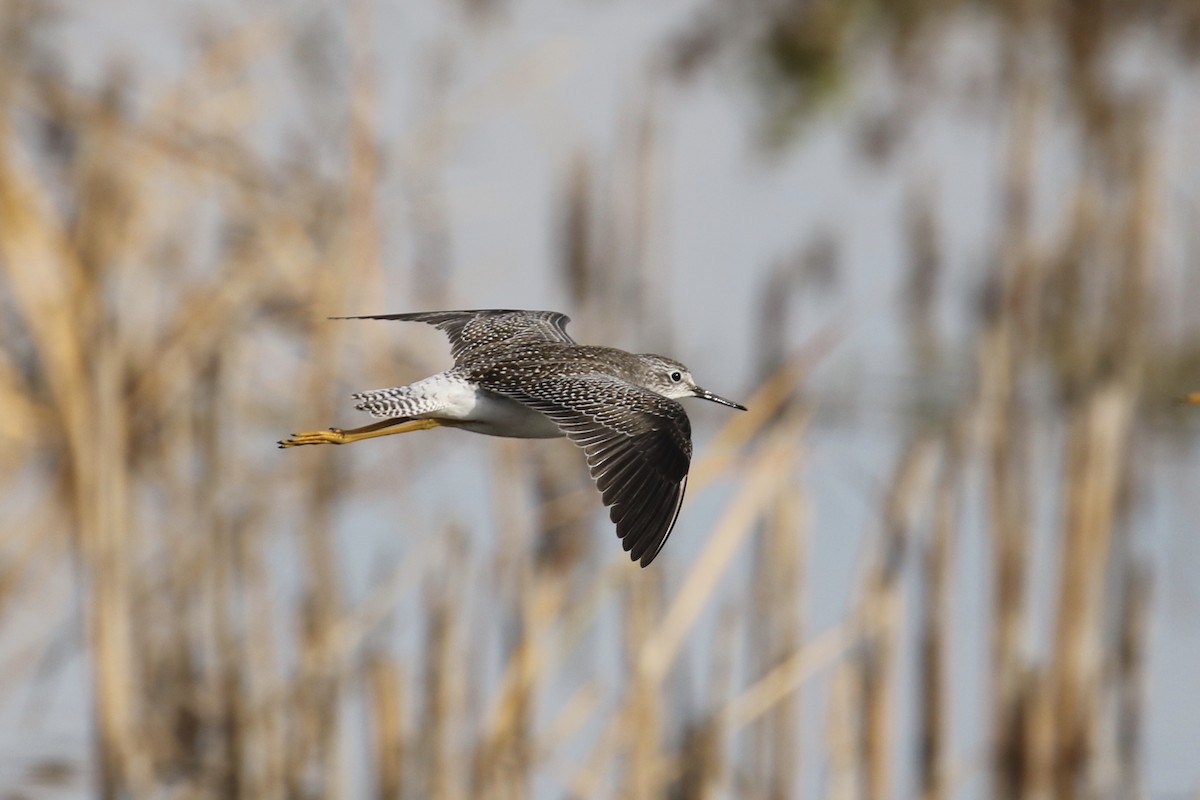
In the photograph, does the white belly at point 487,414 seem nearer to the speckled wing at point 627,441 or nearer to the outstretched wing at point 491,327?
the speckled wing at point 627,441

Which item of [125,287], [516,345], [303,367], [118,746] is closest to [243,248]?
[303,367]

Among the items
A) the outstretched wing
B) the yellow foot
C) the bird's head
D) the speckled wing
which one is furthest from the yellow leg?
the bird's head

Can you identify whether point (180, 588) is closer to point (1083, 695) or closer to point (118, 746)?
point (118, 746)

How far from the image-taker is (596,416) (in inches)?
217

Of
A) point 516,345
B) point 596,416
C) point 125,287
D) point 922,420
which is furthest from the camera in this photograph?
point 922,420

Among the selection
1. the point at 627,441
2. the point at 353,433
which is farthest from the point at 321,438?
the point at 627,441

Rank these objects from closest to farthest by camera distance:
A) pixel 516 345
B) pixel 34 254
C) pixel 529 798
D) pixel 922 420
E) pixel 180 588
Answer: pixel 516 345 → pixel 529 798 → pixel 180 588 → pixel 34 254 → pixel 922 420

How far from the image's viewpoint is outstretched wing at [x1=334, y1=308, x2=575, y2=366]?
6754 mm

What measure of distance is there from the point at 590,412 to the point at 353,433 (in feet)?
2.56

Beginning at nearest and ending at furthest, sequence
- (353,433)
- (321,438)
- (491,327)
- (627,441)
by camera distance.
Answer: (627,441) → (321,438) → (353,433) → (491,327)

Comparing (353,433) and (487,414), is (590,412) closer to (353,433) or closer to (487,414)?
(487,414)

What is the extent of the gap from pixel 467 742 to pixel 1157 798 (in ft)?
15.5

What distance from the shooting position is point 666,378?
6414 mm

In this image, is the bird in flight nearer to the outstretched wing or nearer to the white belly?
the white belly
